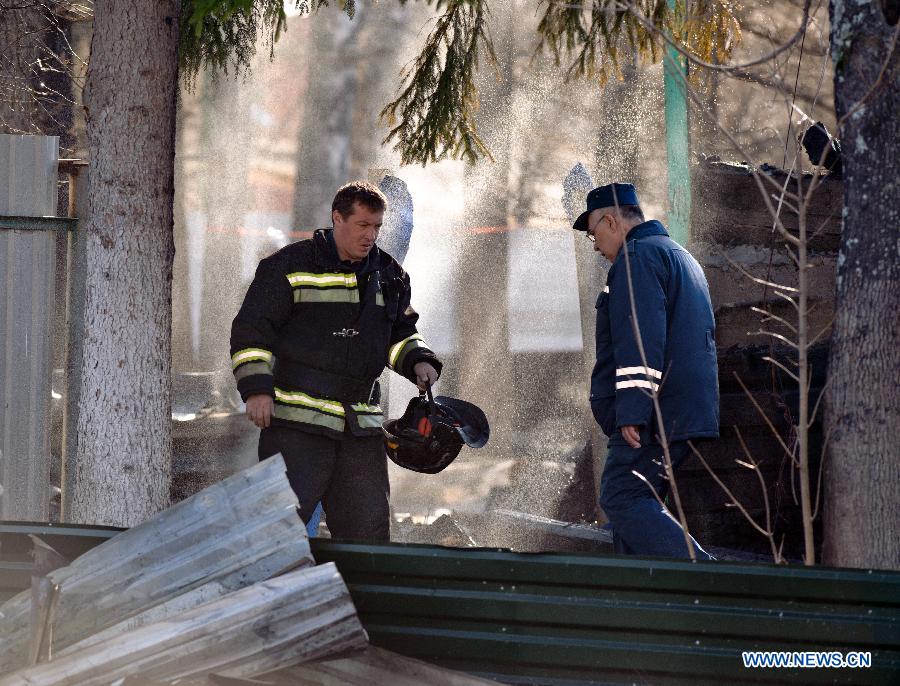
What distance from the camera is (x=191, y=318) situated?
13.0 m

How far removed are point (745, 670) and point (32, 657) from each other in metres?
1.85

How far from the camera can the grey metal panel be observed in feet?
14.7

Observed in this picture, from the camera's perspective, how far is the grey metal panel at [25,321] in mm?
4480

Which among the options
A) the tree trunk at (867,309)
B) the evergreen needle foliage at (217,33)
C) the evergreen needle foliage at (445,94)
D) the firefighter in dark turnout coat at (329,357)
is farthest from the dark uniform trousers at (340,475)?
Result: the evergreen needle foliage at (445,94)

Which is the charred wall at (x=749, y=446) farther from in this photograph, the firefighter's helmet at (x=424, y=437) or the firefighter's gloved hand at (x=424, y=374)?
the firefighter's gloved hand at (x=424, y=374)

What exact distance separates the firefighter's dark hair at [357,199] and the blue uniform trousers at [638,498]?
4.35 feet

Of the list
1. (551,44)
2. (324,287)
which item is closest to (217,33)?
(551,44)

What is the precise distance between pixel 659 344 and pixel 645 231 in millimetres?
504

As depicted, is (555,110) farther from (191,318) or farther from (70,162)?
(70,162)

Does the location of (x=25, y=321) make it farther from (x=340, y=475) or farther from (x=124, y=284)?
(x=340, y=475)

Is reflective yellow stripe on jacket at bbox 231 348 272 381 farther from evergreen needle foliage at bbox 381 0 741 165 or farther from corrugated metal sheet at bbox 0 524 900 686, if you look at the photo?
evergreen needle foliage at bbox 381 0 741 165

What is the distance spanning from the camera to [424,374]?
433 cm

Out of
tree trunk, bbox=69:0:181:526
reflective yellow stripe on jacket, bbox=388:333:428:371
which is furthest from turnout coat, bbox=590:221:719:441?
tree trunk, bbox=69:0:181:526

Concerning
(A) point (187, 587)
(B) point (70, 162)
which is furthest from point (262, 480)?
(B) point (70, 162)
